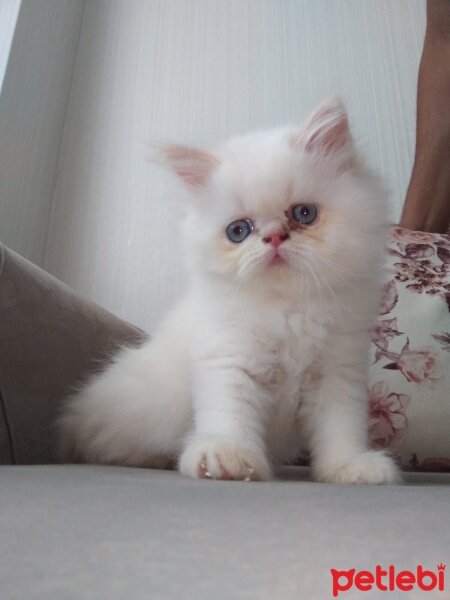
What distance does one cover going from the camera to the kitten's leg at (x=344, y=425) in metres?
0.84

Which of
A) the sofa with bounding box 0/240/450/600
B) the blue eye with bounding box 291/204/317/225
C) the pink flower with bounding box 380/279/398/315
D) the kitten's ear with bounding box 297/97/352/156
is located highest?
the kitten's ear with bounding box 297/97/352/156

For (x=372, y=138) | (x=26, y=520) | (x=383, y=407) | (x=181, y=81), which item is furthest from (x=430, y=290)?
(x=181, y=81)

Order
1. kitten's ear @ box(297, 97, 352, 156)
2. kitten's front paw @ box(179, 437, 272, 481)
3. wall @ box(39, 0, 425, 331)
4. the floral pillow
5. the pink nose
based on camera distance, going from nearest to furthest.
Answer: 1. kitten's front paw @ box(179, 437, 272, 481)
2. the pink nose
3. kitten's ear @ box(297, 97, 352, 156)
4. the floral pillow
5. wall @ box(39, 0, 425, 331)

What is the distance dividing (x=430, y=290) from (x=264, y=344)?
21.5 inches

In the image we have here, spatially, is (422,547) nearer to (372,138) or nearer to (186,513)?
(186,513)

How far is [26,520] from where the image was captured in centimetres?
44

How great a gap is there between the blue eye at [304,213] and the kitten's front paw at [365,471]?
1.27ft

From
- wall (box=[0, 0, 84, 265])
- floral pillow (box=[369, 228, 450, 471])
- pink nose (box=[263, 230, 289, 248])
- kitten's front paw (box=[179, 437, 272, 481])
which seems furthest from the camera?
wall (box=[0, 0, 84, 265])

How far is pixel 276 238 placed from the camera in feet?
2.96

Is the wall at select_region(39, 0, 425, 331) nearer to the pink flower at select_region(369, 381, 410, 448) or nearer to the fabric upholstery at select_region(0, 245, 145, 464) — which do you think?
the fabric upholstery at select_region(0, 245, 145, 464)

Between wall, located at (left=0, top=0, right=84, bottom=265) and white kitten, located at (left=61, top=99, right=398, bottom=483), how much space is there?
0.84 meters

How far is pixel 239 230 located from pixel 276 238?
0.28 feet

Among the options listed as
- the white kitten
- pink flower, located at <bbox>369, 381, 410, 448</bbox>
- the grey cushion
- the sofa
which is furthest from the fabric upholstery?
pink flower, located at <bbox>369, 381, 410, 448</bbox>

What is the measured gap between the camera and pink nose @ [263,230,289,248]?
2.95 ft
